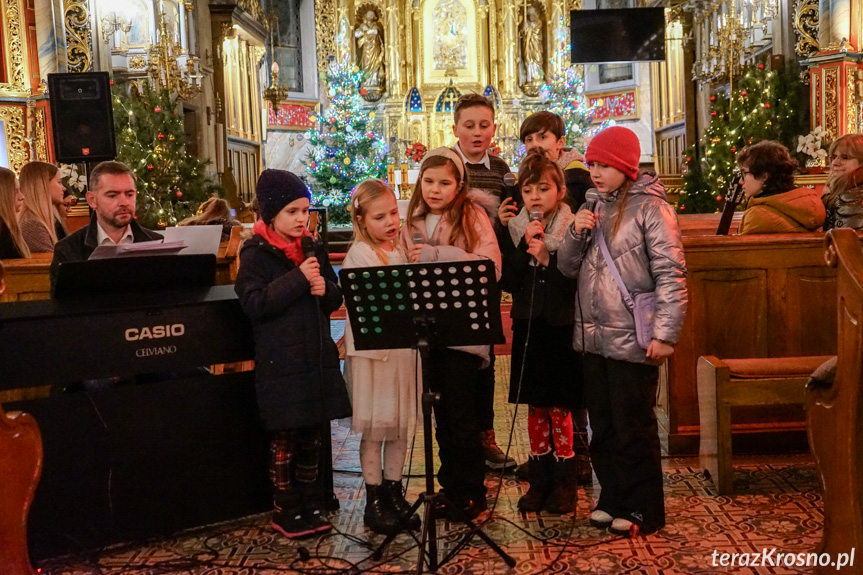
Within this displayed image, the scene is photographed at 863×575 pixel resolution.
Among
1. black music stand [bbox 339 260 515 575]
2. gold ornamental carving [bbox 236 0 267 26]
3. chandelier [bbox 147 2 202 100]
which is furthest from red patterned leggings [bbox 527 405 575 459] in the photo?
gold ornamental carving [bbox 236 0 267 26]

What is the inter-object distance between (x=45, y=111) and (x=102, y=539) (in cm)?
875

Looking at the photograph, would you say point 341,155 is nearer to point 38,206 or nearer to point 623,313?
point 38,206

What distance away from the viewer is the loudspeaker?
6.57 metres

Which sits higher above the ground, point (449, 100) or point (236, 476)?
point (449, 100)

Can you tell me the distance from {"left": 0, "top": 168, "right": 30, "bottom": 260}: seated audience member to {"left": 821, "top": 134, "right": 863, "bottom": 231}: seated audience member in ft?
15.0

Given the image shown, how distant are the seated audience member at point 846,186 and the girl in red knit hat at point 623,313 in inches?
73.1

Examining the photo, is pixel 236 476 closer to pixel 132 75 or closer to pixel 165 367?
pixel 165 367

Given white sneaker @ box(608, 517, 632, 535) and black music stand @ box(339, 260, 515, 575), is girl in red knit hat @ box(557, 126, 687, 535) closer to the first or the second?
white sneaker @ box(608, 517, 632, 535)

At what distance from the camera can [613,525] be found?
3.33 metres

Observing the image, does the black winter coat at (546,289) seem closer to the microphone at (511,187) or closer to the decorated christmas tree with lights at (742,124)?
the microphone at (511,187)

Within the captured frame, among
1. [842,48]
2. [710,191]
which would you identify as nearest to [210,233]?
[842,48]

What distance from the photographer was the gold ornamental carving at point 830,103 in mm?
10305

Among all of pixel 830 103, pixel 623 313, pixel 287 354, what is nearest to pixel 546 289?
pixel 623 313

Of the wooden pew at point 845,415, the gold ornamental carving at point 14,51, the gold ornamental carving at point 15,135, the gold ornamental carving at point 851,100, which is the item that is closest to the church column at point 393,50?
the gold ornamental carving at point 14,51
